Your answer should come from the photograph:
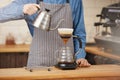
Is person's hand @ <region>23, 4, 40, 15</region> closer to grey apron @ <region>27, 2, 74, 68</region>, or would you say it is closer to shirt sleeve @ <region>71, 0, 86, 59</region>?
grey apron @ <region>27, 2, 74, 68</region>

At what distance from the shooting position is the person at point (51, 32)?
7.70ft

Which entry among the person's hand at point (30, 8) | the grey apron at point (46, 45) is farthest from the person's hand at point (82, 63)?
the person's hand at point (30, 8)

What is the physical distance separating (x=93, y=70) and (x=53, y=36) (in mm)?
540

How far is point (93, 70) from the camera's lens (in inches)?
81.0

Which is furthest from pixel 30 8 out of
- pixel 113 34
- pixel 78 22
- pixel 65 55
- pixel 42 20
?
pixel 113 34

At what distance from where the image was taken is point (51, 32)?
243cm

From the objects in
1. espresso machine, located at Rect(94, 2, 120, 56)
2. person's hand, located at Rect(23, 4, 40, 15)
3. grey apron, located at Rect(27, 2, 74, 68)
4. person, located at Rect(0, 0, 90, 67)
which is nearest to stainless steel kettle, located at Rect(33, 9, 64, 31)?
person's hand, located at Rect(23, 4, 40, 15)

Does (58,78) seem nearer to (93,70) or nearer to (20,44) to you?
(93,70)

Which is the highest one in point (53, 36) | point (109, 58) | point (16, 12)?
point (16, 12)

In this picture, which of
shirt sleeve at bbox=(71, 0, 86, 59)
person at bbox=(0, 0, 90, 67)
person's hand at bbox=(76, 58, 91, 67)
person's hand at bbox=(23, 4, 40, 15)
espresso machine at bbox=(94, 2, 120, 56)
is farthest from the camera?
espresso machine at bbox=(94, 2, 120, 56)

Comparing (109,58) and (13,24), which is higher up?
(13,24)

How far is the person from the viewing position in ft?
7.70

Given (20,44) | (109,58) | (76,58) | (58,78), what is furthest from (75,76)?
(20,44)

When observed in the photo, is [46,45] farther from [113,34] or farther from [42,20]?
[113,34]
